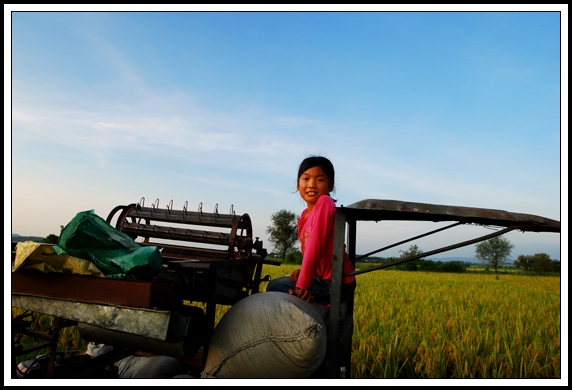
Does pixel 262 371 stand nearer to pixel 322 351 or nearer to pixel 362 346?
pixel 322 351

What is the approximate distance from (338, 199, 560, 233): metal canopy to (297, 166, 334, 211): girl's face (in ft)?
1.71

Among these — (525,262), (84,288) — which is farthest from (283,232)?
(84,288)

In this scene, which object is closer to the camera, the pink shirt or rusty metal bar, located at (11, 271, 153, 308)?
rusty metal bar, located at (11, 271, 153, 308)

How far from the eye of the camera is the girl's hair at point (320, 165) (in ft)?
10.5

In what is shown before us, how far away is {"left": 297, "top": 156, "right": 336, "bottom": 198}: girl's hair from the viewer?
126 inches

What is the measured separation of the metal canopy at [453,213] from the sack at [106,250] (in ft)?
4.15

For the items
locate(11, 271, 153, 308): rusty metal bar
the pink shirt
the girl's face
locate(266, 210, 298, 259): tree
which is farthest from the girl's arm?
locate(266, 210, 298, 259): tree

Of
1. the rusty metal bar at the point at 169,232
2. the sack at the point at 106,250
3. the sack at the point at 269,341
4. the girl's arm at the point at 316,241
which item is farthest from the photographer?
the rusty metal bar at the point at 169,232

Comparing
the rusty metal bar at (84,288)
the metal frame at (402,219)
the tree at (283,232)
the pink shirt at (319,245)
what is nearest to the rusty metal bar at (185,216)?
the pink shirt at (319,245)

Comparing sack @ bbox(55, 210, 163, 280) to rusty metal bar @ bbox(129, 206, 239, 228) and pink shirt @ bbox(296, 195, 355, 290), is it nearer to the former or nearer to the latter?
pink shirt @ bbox(296, 195, 355, 290)

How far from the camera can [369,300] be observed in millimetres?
7703

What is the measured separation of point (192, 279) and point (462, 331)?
4.05 m

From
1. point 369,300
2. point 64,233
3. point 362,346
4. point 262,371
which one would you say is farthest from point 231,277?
point 369,300

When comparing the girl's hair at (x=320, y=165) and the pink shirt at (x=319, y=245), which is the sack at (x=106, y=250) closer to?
the pink shirt at (x=319, y=245)
